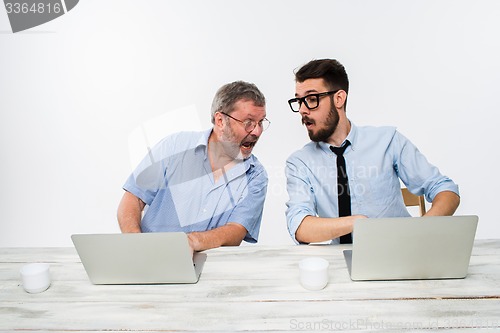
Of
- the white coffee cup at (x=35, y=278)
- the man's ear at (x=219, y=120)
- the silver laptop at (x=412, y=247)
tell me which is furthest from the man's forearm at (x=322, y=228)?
the white coffee cup at (x=35, y=278)

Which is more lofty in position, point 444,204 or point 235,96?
point 235,96

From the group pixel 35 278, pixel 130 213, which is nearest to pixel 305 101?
pixel 130 213

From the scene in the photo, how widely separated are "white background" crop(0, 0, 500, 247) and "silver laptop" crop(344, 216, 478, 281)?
942mm

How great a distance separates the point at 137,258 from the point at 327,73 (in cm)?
123

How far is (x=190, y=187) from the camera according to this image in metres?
2.04

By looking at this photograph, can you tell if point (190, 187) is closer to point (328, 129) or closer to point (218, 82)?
point (218, 82)

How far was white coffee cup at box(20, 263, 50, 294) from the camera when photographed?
1.15m

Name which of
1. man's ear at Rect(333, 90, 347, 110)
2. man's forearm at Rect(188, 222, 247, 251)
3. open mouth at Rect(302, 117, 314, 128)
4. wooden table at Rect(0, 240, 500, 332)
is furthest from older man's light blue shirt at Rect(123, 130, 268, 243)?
wooden table at Rect(0, 240, 500, 332)

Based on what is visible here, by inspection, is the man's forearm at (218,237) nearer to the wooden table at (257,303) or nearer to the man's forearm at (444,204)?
the wooden table at (257,303)

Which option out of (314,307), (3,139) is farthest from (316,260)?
(3,139)

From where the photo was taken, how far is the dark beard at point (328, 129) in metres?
1.98

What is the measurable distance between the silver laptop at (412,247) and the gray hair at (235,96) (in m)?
1.06

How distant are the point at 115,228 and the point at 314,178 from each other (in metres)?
0.98

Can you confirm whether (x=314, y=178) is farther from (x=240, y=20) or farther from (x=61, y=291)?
(x=61, y=291)
